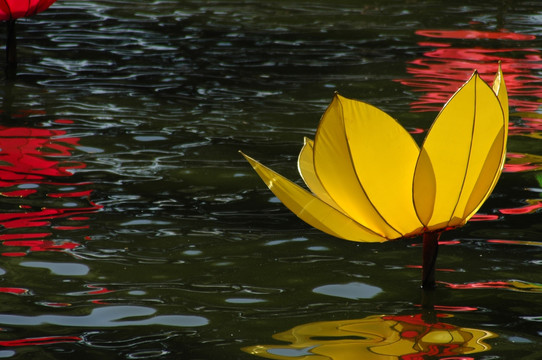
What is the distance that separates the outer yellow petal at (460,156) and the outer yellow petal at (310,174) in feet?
0.59

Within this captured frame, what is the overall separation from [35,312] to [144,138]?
1.60m

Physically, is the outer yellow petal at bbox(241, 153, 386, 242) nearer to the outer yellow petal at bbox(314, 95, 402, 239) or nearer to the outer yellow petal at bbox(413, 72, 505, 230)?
the outer yellow petal at bbox(314, 95, 402, 239)

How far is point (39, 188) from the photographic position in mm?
2879

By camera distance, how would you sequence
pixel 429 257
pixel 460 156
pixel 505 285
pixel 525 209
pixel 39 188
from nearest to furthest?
pixel 460 156, pixel 429 257, pixel 505 285, pixel 525 209, pixel 39 188

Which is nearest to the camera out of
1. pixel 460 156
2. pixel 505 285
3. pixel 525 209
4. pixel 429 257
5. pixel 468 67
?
pixel 460 156

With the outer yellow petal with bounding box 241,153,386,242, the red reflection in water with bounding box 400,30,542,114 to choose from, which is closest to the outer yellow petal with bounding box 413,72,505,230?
the outer yellow petal with bounding box 241,153,386,242

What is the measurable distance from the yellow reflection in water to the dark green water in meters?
0.02

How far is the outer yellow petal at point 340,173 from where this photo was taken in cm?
181

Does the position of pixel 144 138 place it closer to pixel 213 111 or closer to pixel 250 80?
pixel 213 111

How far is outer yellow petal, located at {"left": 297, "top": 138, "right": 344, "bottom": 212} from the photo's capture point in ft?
6.31

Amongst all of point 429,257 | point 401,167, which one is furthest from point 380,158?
point 429,257

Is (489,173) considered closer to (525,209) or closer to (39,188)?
(525,209)

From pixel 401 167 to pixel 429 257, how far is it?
0.74ft

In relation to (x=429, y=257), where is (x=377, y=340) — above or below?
below
